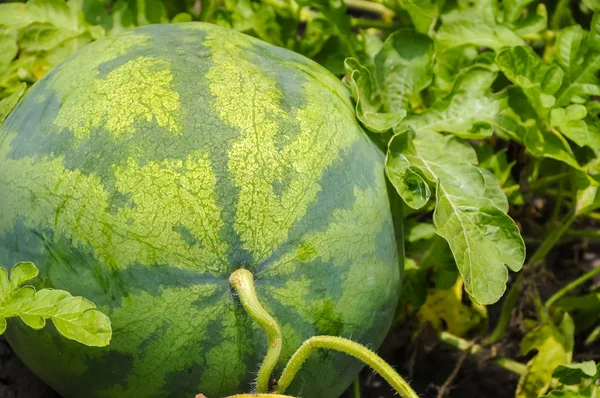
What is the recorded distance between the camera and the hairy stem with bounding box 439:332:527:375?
9.47ft

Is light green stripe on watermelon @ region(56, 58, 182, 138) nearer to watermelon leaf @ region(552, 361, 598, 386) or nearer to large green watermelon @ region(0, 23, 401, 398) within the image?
large green watermelon @ region(0, 23, 401, 398)

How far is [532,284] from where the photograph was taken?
296 centimetres

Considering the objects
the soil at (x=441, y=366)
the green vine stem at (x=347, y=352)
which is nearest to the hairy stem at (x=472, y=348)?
the soil at (x=441, y=366)

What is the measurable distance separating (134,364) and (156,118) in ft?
1.87

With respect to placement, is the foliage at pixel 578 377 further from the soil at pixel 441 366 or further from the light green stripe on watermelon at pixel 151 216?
the light green stripe on watermelon at pixel 151 216

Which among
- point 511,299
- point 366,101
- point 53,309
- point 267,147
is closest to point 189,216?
point 267,147

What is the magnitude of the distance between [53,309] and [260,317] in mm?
444

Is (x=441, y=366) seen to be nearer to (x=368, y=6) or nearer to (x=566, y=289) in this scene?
(x=566, y=289)

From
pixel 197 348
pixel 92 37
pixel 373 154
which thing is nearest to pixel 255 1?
pixel 92 37

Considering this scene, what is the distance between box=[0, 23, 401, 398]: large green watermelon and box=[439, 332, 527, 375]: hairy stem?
0.90m

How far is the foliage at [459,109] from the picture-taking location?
7.25 ft

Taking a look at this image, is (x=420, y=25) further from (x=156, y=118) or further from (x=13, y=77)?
(x=13, y=77)

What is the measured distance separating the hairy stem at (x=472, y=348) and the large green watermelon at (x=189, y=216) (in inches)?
35.5

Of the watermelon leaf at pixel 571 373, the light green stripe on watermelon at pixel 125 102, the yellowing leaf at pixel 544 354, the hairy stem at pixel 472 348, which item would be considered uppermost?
the light green stripe on watermelon at pixel 125 102
